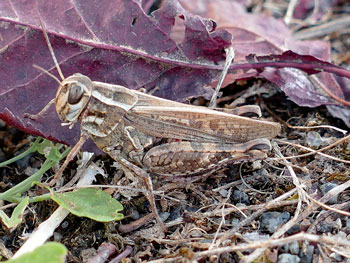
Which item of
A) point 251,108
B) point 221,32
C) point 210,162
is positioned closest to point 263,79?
point 221,32

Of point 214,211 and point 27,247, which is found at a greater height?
point 27,247

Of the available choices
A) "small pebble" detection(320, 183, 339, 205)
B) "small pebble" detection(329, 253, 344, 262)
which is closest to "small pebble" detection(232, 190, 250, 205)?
"small pebble" detection(320, 183, 339, 205)

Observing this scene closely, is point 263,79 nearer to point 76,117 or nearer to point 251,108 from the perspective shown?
point 251,108

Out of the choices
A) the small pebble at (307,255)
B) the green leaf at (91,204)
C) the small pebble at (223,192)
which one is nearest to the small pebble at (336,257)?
the small pebble at (307,255)

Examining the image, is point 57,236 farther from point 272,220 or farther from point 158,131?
point 272,220

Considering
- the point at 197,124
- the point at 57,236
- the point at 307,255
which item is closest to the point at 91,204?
the point at 57,236
